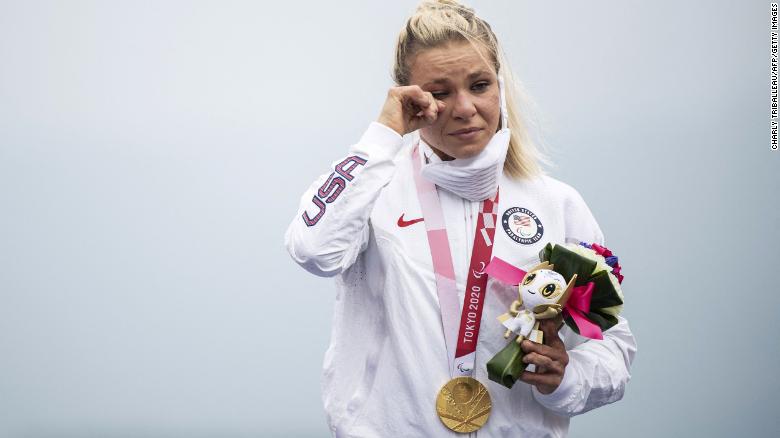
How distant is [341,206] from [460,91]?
13.1 inches

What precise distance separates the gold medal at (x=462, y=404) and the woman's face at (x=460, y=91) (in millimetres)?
436

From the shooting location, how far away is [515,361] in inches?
55.9

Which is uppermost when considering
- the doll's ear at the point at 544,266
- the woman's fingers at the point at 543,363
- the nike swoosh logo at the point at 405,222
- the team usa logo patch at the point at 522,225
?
the nike swoosh logo at the point at 405,222

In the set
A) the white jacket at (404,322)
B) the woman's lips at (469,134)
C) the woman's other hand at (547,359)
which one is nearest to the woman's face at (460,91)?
the woman's lips at (469,134)

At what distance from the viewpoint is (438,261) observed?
1527 millimetres

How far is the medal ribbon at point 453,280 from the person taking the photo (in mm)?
1491

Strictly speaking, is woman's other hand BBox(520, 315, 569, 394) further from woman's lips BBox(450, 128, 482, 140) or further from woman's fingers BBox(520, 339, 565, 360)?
woman's lips BBox(450, 128, 482, 140)

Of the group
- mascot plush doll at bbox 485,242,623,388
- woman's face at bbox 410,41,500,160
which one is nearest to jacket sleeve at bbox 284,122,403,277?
woman's face at bbox 410,41,500,160

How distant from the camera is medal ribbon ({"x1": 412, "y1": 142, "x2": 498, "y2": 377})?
149 cm

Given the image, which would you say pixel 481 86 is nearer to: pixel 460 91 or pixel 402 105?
pixel 460 91

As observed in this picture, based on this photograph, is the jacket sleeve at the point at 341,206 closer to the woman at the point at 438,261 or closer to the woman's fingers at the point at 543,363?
the woman at the point at 438,261

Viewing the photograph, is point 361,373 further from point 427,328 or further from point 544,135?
point 544,135

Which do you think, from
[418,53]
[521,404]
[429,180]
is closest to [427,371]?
[521,404]

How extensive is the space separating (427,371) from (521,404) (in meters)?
0.20
